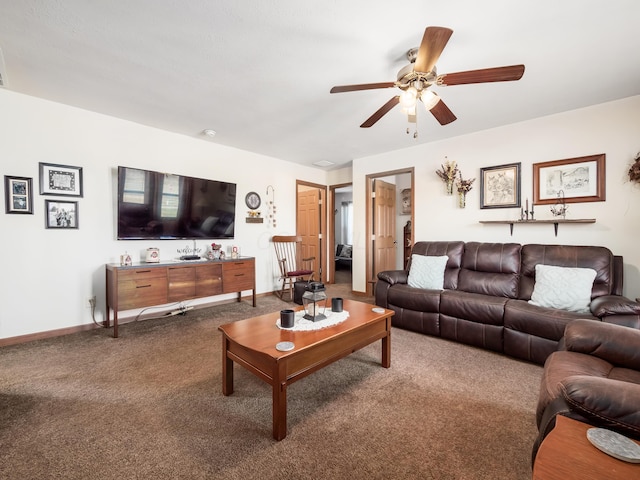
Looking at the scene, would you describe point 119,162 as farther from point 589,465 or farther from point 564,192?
point 564,192

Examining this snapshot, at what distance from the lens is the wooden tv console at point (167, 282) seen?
300 centimetres

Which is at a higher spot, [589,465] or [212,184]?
[212,184]

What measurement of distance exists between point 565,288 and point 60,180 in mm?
5136

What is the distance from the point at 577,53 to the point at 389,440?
119 inches

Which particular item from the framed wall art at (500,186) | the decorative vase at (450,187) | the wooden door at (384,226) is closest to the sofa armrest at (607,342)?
the framed wall art at (500,186)

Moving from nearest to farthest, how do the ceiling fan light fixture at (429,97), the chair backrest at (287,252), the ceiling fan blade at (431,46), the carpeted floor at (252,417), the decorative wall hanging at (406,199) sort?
the carpeted floor at (252,417) → the ceiling fan blade at (431,46) → the ceiling fan light fixture at (429,97) → the chair backrest at (287,252) → the decorative wall hanging at (406,199)

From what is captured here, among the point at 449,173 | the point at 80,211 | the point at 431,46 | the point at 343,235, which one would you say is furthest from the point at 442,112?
the point at 343,235

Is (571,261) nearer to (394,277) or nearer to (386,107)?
(394,277)

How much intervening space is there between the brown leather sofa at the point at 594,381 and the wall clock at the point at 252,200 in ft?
13.8

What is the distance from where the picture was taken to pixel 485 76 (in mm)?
1832

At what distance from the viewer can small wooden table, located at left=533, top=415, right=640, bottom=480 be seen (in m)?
0.64

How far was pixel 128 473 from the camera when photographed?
1.31 metres

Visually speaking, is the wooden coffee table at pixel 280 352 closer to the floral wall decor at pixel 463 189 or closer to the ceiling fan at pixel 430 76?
the ceiling fan at pixel 430 76

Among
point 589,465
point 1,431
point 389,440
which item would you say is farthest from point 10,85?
point 589,465
